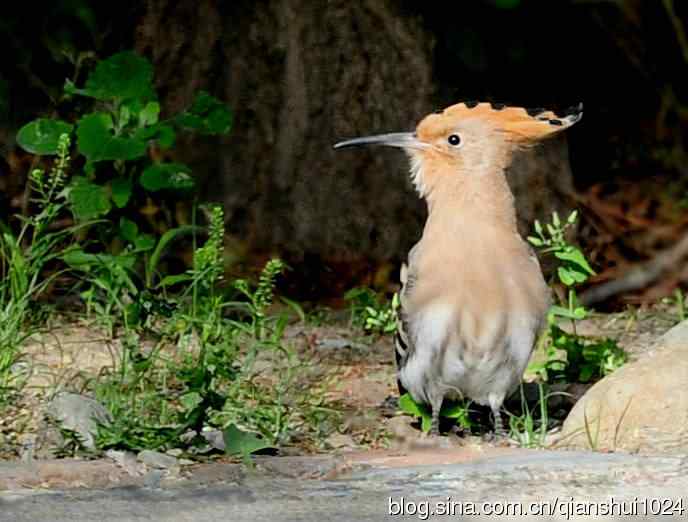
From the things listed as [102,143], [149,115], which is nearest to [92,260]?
[102,143]

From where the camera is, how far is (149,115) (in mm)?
5926

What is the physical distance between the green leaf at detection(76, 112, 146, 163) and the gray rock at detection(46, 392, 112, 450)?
129cm

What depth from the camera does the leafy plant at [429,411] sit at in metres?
4.97

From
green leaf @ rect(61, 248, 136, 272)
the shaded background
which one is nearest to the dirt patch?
green leaf @ rect(61, 248, 136, 272)

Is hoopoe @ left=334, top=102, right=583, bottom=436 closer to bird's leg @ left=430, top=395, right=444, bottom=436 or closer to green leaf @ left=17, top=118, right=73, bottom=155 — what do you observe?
bird's leg @ left=430, top=395, right=444, bottom=436

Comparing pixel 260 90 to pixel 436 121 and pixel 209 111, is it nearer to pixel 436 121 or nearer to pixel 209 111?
pixel 209 111

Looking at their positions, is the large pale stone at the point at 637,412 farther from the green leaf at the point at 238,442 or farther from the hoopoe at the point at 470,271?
the green leaf at the point at 238,442

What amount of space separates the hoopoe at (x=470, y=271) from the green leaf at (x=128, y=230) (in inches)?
50.4

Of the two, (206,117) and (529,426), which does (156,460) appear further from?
(206,117)

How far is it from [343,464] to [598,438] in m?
0.74

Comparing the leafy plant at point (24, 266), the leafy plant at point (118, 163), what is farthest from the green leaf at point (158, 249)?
the leafy plant at point (24, 266)

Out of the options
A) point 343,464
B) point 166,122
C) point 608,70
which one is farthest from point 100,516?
point 608,70

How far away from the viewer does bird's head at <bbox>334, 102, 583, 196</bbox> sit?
4852mm

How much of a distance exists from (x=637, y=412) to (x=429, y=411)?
64 centimetres
